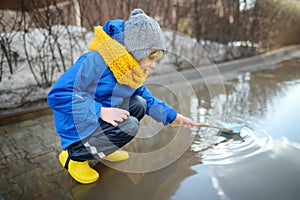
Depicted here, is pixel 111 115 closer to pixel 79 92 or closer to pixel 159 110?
pixel 79 92

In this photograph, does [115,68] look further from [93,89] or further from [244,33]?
[244,33]

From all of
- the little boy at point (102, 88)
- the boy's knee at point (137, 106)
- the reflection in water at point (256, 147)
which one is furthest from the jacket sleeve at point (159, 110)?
the reflection in water at point (256, 147)

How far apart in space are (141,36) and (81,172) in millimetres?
953

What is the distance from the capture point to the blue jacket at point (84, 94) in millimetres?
1311

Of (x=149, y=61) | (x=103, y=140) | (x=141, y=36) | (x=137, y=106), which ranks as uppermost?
(x=141, y=36)

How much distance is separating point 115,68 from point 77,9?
247 centimetres

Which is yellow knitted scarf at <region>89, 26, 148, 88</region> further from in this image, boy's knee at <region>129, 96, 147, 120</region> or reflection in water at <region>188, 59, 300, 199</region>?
reflection in water at <region>188, 59, 300, 199</region>

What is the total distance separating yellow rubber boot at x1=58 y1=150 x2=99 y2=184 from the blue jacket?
0.17 m

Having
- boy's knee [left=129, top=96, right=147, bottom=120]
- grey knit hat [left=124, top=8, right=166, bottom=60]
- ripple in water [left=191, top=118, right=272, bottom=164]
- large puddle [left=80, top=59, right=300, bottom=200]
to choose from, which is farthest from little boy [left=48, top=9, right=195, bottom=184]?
ripple in water [left=191, top=118, right=272, bottom=164]

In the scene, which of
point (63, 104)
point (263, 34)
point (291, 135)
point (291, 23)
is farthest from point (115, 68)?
point (291, 23)

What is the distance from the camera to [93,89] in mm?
1474

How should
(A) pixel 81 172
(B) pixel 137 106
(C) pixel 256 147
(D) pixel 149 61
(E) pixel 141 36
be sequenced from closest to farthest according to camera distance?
(E) pixel 141 36, (D) pixel 149 61, (A) pixel 81 172, (B) pixel 137 106, (C) pixel 256 147

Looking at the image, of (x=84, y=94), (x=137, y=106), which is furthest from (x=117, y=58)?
(x=137, y=106)

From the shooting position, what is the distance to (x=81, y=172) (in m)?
1.58
